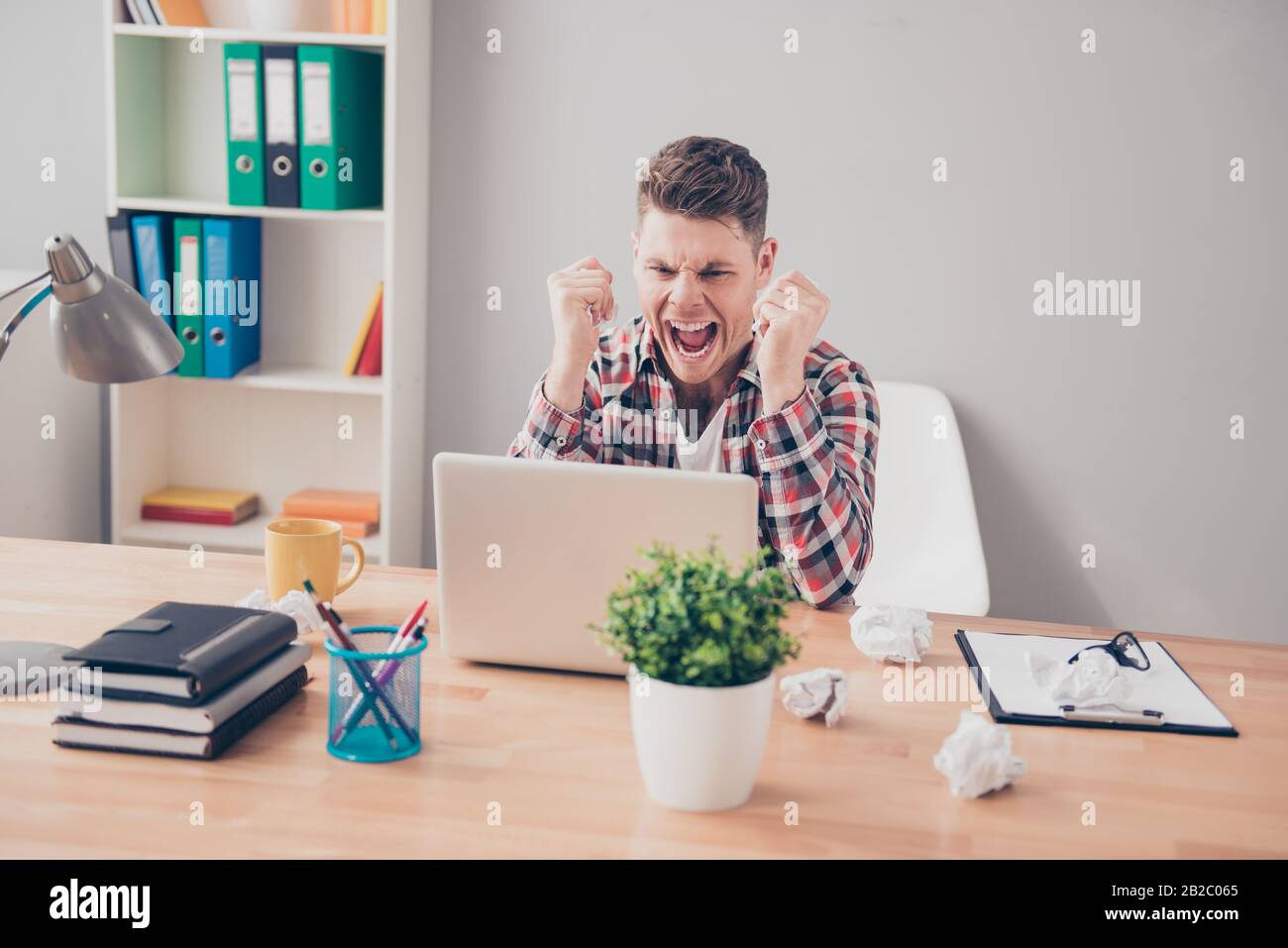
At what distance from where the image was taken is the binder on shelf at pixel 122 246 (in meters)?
Result: 2.80

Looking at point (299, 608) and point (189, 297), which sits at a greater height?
point (189, 297)

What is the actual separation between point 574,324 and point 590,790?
3.00ft

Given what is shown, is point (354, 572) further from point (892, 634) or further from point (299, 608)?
point (892, 634)

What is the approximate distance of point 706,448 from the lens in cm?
195

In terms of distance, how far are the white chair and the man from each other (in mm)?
652

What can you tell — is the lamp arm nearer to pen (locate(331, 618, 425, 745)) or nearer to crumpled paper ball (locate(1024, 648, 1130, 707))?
pen (locate(331, 618, 425, 745))

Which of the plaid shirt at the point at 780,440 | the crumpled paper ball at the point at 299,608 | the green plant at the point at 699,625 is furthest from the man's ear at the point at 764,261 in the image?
the green plant at the point at 699,625

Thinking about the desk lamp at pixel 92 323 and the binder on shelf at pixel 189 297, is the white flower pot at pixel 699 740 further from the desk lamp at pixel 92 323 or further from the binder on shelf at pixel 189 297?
the binder on shelf at pixel 189 297

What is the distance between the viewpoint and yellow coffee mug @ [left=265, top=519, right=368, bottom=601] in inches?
58.6

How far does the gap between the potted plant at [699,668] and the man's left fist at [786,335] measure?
0.74 metres

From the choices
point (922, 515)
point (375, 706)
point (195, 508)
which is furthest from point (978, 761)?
point (195, 508)

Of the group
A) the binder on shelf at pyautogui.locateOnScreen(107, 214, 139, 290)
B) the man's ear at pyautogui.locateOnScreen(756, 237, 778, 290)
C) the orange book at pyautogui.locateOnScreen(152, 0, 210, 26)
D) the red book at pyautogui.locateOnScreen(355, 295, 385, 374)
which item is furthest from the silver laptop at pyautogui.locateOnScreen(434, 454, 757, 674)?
the orange book at pyautogui.locateOnScreen(152, 0, 210, 26)
